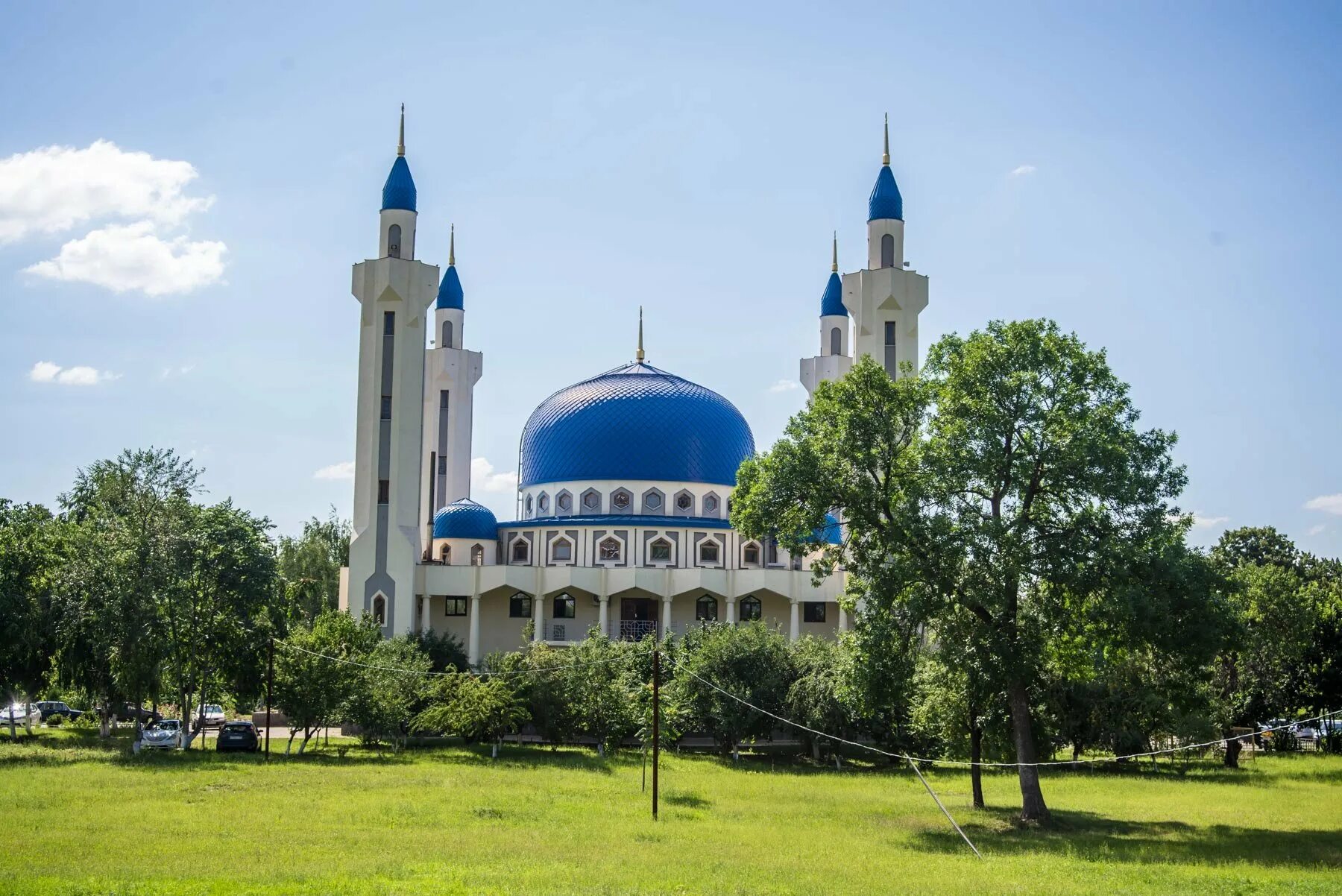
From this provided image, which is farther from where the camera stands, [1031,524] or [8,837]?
[1031,524]

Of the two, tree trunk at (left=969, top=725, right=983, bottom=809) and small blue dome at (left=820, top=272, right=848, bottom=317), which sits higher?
small blue dome at (left=820, top=272, right=848, bottom=317)

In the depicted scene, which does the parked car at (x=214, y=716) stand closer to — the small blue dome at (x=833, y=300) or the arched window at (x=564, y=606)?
the arched window at (x=564, y=606)

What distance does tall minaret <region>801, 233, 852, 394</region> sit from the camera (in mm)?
62969

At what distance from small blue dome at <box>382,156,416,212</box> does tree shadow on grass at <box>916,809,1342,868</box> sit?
36.0 metres

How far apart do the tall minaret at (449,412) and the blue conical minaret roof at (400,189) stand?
721cm

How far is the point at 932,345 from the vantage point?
2891 cm

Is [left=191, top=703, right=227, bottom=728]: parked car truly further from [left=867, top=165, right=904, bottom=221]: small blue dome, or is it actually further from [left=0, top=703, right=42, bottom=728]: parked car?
[left=867, top=165, right=904, bottom=221]: small blue dome

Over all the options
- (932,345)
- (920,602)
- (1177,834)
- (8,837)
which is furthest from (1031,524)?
(8,837)

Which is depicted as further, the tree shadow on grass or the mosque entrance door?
the mosque entrance door

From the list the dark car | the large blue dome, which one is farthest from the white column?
the dark car

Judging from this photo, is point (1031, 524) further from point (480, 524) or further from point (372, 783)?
point (480, 524)

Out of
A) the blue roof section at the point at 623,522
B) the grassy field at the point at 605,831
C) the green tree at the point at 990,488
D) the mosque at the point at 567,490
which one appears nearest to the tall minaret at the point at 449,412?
the mosque at the point at 567,490

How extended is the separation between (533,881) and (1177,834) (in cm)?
1371

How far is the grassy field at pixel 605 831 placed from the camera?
18422 millimetres
